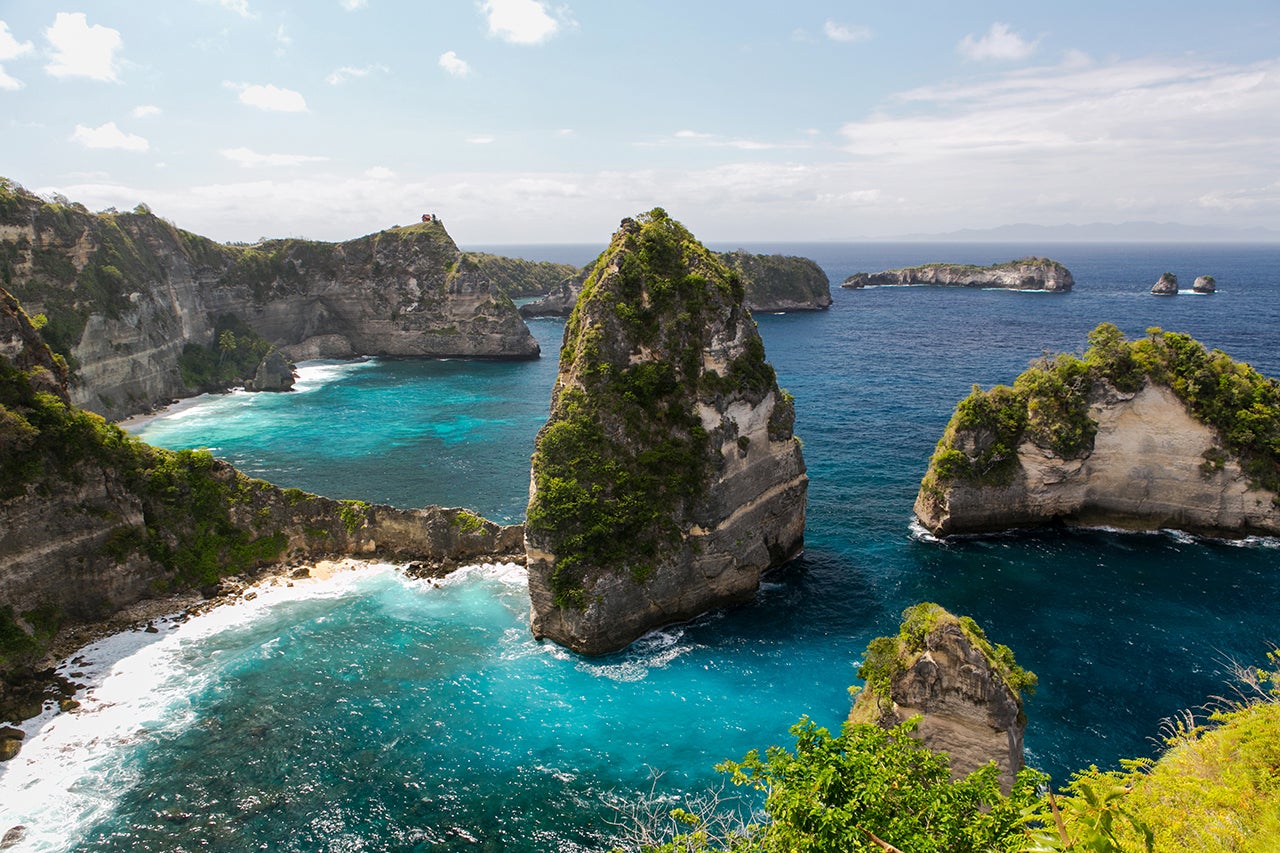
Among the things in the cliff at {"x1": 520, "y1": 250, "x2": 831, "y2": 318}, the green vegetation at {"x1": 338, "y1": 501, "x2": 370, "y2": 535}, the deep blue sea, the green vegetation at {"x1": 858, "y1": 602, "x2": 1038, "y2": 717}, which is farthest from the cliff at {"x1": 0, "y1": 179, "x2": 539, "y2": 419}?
the green vegetation at {"x1": 858, "y1": 602, "x2": 1038, "y2": 717}

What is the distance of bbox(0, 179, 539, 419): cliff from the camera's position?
75125 mm

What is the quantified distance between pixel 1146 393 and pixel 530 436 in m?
56.4

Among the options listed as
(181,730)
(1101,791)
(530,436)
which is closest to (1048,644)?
(1101,791)

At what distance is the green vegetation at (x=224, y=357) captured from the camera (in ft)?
323

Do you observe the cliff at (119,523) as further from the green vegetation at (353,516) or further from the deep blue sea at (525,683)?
the deep blue sea at (525,683)

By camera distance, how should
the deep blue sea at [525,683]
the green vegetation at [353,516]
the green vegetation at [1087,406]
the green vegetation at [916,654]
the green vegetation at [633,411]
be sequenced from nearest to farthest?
1. the green vegetation at [916,654]
2. the deep blue sea at [525,683]
3. the green vegetation at [633,411]
4. the green vegetation at [1087,406]
5. the green vegetation at [353,516]

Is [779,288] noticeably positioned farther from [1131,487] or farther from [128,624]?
[128,624]

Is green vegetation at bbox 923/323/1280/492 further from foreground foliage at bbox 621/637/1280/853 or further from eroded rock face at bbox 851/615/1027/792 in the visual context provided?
foreground foliage at bbox 621/637/1280/853

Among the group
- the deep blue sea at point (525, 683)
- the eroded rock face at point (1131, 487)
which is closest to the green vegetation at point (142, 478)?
the deep blue sea at point (525, 683)

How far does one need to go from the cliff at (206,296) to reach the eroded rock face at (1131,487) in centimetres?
8829

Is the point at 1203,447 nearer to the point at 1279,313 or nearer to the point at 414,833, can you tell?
the point at 414,833

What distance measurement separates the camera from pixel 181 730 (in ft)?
111

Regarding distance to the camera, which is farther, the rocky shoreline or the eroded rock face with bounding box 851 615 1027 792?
the rocky shoreline

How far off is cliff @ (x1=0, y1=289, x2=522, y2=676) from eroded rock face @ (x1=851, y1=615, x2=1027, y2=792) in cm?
3112
